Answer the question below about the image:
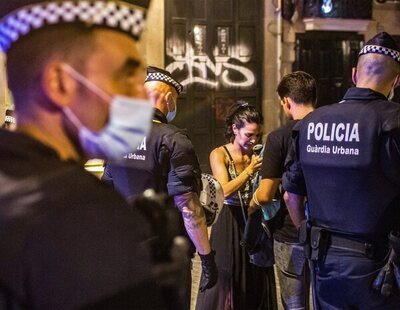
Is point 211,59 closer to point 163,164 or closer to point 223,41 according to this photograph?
point 223,41

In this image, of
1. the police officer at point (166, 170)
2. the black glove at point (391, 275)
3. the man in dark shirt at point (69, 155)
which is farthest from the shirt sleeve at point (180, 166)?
the man in dark shirt at point (69, 155)

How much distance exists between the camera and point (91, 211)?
4.42ft

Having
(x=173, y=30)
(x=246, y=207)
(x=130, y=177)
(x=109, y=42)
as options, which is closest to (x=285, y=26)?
(x=173, y=30)

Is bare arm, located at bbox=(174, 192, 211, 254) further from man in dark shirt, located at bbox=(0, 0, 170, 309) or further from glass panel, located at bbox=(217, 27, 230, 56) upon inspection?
glass panel, located at bbox=(217, 27, 230, 56)

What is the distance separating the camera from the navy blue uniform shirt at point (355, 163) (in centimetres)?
344

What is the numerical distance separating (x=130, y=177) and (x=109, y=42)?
8.45 ft

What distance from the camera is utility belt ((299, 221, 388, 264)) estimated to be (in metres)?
3.53

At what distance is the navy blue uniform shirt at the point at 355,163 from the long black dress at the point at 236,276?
1.19 meters

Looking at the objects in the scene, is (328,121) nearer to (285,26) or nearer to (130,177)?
(130,177)

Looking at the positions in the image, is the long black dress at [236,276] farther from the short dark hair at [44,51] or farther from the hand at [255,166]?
the short dark hair at [44,51]

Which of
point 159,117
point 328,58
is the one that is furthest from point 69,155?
point 328,58

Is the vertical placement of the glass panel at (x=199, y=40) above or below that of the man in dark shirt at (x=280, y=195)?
above

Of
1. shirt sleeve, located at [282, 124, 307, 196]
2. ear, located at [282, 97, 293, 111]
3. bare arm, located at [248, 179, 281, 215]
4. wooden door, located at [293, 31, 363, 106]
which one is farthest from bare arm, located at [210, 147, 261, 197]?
wooden door, located at [293, 31, 363, 106]

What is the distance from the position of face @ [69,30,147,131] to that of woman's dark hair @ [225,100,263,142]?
3.58m
